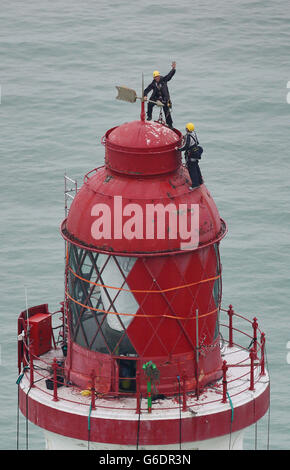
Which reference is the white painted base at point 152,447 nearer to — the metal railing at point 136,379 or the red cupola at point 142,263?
the metal railing at point 136,379

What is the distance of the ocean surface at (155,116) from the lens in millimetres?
75062

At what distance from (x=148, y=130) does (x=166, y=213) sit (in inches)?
101

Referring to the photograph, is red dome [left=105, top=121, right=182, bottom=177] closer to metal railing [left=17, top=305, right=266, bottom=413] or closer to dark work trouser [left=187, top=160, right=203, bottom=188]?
dark work trouser [left=187, top=160, right=203, bottom=188]

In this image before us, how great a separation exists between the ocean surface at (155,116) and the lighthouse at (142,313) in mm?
24312

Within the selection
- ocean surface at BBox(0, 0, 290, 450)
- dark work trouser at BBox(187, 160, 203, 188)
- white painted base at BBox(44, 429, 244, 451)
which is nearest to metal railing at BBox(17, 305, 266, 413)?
white painted base at BBox(44, 429, 244, 451)

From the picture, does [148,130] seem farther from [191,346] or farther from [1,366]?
[1,366]

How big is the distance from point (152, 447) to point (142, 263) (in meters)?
5.26

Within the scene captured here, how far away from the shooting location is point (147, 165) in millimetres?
41344

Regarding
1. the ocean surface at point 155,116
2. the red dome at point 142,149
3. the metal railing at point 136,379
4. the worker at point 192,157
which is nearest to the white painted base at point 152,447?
the metal railing at point 136,379

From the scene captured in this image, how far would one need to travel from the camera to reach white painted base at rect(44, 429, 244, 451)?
1639 inches

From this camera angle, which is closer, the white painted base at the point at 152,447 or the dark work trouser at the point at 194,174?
the white painted base at the point at 152,447

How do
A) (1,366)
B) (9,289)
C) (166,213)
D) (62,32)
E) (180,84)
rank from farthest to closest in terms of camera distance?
1. (62,32)
2. (180,84)
3. (9,289)
4. (1,366)
5. (166,213)

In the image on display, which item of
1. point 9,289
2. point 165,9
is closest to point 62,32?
point 165,9

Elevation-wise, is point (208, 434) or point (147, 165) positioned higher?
point (147, 165)
